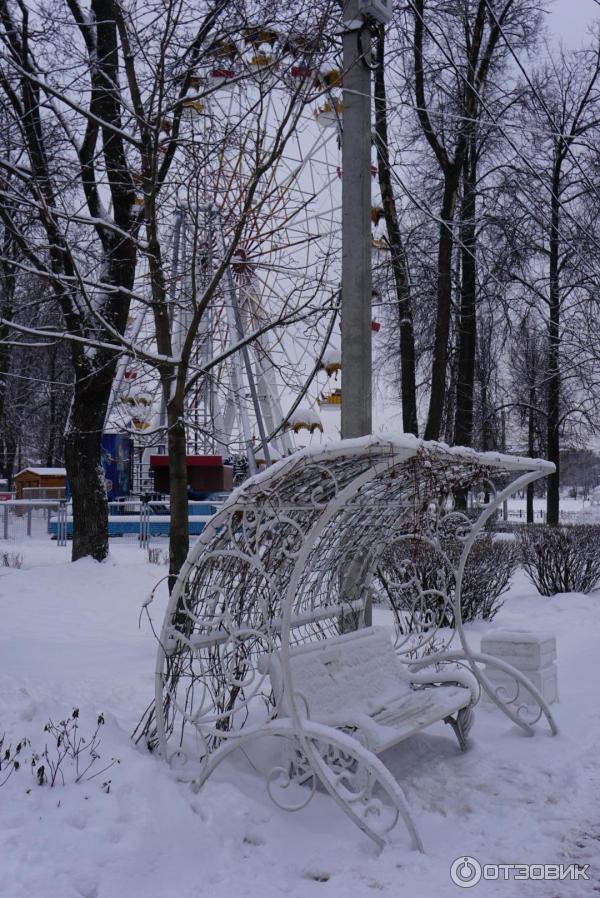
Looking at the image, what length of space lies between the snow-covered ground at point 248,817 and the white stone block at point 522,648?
396 mm

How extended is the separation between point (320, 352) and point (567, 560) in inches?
248

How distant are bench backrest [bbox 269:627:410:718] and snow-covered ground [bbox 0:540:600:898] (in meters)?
0.42

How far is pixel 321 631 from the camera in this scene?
220 inches

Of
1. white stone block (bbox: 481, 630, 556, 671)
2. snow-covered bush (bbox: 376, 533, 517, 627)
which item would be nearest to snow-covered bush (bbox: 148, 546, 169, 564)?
snow-covered bush (bbox: 376, 533, 517, 627)

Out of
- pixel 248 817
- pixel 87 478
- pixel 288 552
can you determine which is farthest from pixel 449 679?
pixel 87 478

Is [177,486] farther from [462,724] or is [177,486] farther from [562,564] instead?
[562,564]

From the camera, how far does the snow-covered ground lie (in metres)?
3.39

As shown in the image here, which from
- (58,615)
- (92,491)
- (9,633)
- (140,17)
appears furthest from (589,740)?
(92,491)

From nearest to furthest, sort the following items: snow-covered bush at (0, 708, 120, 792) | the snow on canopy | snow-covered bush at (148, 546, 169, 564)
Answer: snow-covered bush at (0, 708, 120, 792) → the snow on canopy → snow-covered bush at (148, 546, 169, 564)

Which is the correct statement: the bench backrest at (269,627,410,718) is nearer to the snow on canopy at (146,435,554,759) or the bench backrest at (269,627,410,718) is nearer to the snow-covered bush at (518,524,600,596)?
the snow on canopy at (146,435,554,759)

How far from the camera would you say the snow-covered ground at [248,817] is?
11.1 ft

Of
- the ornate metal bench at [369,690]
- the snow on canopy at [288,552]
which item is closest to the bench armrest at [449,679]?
the ornate metal bench at [369,690]

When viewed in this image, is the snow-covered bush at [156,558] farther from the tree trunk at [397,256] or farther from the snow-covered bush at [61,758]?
the snow-covered bush at [61,758]

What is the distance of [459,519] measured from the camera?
19.6 ft
